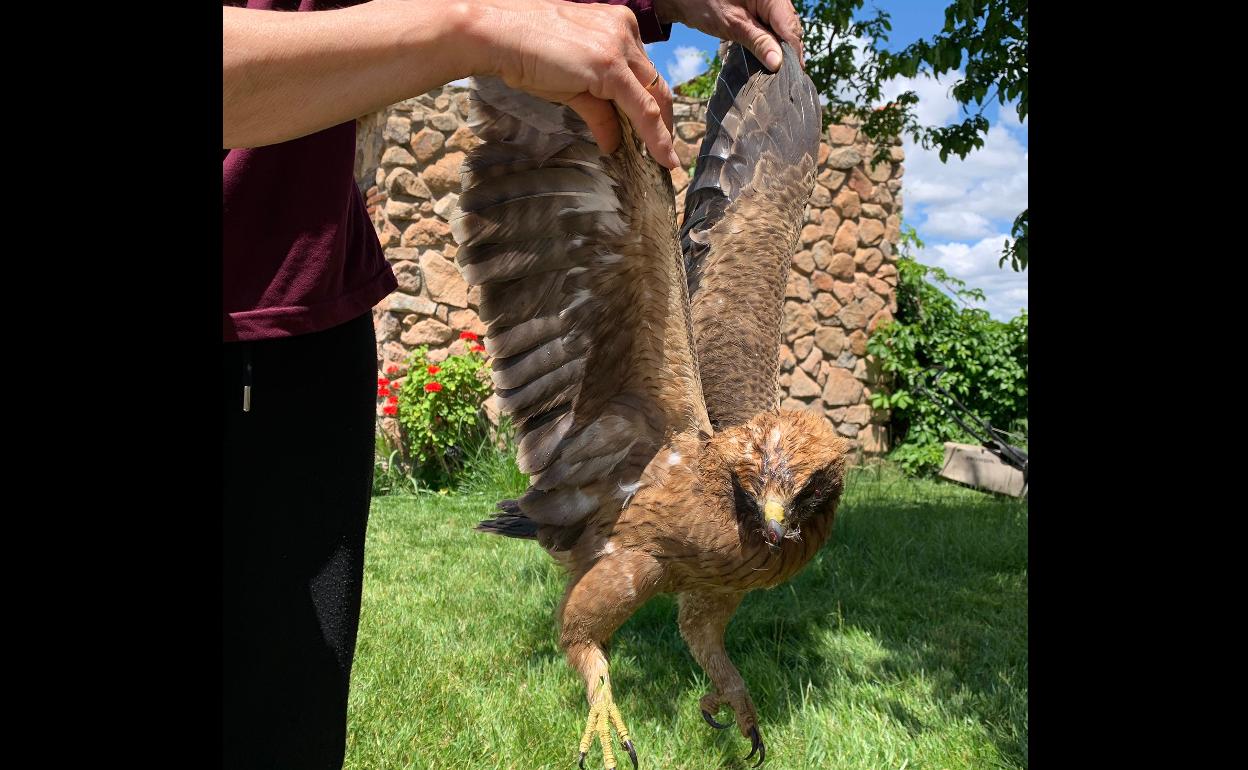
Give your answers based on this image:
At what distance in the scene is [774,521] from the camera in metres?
2.36

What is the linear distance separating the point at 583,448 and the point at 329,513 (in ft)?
3.28

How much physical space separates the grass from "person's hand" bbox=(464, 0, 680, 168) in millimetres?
2611

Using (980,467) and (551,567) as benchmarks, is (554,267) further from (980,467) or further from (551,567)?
(980,467)

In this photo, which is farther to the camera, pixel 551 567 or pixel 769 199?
pixel 551 567

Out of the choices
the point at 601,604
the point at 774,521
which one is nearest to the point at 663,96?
the point at 774,521

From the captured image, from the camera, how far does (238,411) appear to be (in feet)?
6.06

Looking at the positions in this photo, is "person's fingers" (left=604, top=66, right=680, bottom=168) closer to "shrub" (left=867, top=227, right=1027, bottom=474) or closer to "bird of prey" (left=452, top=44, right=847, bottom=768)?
"bird of prey" (left=452, top=44, right=847, bottom=768)

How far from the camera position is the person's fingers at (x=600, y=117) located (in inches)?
63.7

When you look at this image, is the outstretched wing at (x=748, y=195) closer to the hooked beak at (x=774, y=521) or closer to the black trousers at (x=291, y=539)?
the hooked beak at (x=774, y=521)

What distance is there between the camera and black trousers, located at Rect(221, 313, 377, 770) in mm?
1886

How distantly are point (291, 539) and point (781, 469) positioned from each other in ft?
4.16

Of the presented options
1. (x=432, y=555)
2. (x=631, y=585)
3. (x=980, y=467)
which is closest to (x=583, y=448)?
(x=631, y=585)

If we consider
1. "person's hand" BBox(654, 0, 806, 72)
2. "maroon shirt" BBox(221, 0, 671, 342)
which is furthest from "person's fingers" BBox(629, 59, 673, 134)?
"person's hand" BBox(654, 0, 806, 72)

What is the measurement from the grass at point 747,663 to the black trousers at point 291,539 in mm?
1435
